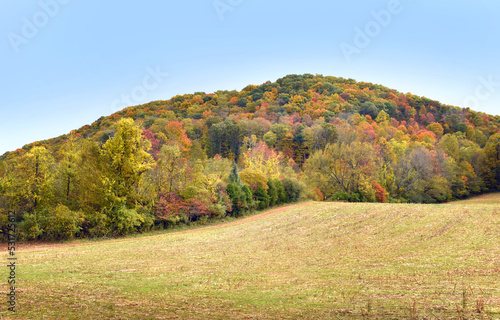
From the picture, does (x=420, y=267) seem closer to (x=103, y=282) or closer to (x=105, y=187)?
(x=103, y=282)

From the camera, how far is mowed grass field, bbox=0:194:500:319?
953cm

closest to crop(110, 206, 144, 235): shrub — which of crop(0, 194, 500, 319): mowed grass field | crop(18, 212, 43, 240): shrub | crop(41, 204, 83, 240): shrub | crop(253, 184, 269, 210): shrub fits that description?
crop(41, 204, 83, 240): shrub

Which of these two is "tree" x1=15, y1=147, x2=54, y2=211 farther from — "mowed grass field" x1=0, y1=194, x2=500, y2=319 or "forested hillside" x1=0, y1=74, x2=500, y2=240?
"mowed grass field" x1=0, y1=194, x2=500, y2=319

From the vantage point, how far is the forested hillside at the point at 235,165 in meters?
35.0

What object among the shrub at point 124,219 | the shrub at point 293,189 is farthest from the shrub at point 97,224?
the shrub at point 293,189

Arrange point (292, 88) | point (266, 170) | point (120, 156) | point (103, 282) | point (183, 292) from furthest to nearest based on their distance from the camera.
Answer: point (292, 88)
point (266, 170)
point (120, 156)
point (103, 282)
point (183, 292)

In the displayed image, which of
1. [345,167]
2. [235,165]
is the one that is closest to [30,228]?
[235,165]

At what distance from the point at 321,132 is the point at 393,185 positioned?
93.3 feet

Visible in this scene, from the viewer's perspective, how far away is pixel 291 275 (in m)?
16.0

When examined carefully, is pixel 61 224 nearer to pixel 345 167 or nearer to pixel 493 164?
pixel 345 167

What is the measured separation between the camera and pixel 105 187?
112ft

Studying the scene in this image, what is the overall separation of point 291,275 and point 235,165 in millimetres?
33923

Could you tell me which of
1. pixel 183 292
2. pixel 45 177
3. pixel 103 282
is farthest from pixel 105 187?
pixel 183 292

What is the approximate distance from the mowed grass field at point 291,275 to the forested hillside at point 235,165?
976 centimetres
